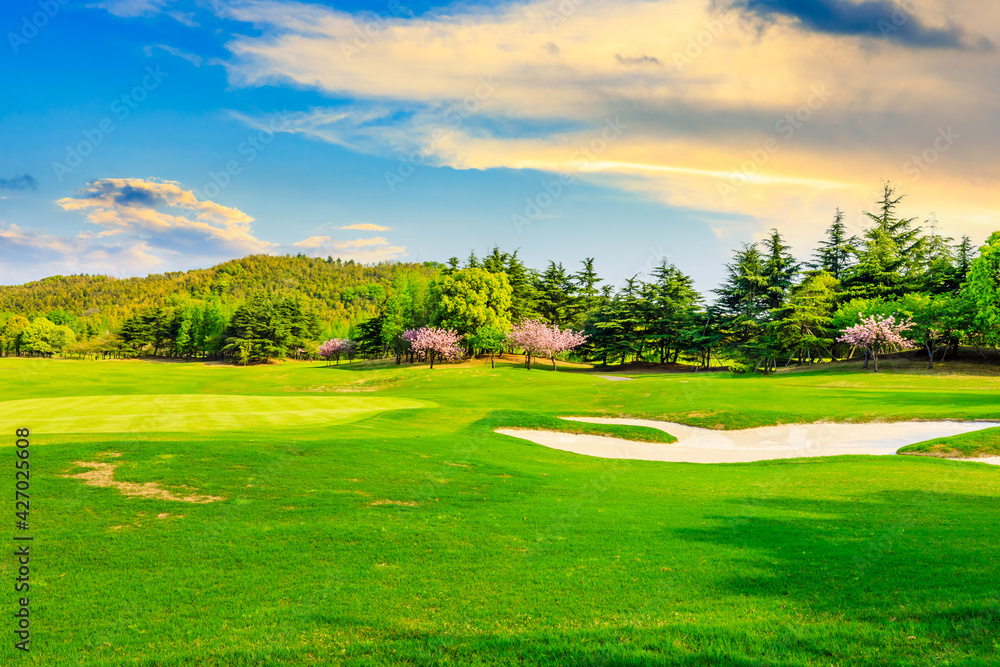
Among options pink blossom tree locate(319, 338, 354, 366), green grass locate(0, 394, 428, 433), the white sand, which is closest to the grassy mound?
the white sand

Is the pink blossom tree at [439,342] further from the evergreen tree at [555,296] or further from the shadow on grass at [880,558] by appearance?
the shadow on grass at [880,558]

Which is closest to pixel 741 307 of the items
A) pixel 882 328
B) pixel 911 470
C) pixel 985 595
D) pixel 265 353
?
A: pixel 882 328

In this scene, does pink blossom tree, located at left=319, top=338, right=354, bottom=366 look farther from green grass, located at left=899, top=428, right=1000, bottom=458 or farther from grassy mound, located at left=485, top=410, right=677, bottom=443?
green grass, located at left=899, top=428, right=1000, bottom=458

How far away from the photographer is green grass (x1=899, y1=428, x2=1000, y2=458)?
19.4 m

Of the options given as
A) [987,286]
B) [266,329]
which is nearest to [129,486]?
[987,286]

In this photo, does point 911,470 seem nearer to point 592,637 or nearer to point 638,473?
point 638,473

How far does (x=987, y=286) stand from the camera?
1729 inches

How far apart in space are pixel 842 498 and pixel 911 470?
5742 millimetres

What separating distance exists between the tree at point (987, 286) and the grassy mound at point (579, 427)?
127ft

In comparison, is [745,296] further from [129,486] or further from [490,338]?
[129,486]

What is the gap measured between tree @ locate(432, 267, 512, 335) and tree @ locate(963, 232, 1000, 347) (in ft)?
155

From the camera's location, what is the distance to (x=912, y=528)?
9.75m

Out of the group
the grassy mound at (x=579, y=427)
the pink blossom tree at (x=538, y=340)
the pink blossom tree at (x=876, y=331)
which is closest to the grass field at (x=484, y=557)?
the grassy mound at (x=579, y=427)

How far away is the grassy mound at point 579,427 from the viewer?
2409 centimetres
